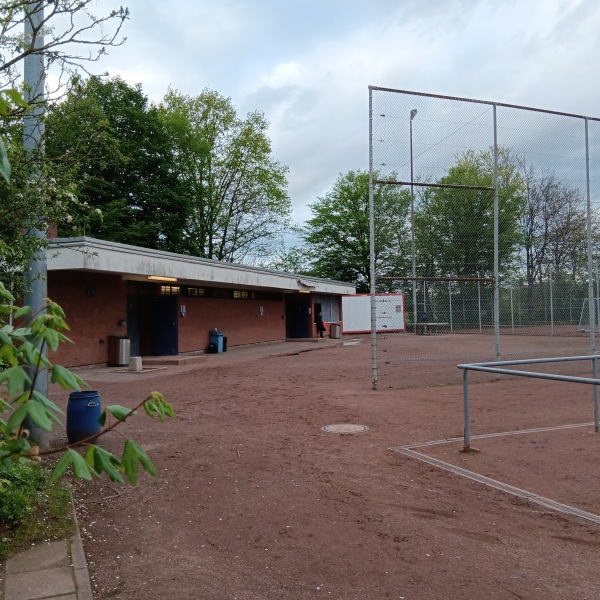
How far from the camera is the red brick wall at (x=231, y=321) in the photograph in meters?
21.8

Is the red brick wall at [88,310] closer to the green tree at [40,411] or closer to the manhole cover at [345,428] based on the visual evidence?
the manhole cover at [345,428]

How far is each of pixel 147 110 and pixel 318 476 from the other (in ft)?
109

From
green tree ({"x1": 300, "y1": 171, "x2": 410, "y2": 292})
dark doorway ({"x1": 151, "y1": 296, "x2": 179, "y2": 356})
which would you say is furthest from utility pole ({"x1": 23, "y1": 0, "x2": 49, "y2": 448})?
green tree ({"x1": 300, "y1": 171, "x2": 410, "y2": 292})

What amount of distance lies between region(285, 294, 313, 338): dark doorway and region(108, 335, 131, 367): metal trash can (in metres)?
15.1

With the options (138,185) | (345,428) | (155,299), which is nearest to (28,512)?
(345,428)

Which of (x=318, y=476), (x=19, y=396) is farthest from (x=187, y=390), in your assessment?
(x=19, y=396)

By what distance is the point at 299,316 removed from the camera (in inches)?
1272

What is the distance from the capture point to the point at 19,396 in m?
1.65

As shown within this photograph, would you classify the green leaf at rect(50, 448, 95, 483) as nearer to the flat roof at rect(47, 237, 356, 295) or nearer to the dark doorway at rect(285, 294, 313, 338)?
the flat roof at rect(47, 237, 356, 295)

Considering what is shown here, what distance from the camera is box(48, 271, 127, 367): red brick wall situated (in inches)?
626

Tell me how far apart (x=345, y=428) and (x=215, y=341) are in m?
14.9

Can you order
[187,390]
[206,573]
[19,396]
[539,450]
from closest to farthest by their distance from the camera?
1. [19,396]
2. [206,573]
3. [539,450]
4. [187,390]

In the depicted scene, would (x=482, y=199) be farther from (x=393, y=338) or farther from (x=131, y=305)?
(x=131, y=305)

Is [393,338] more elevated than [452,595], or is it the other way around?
[393,338]
